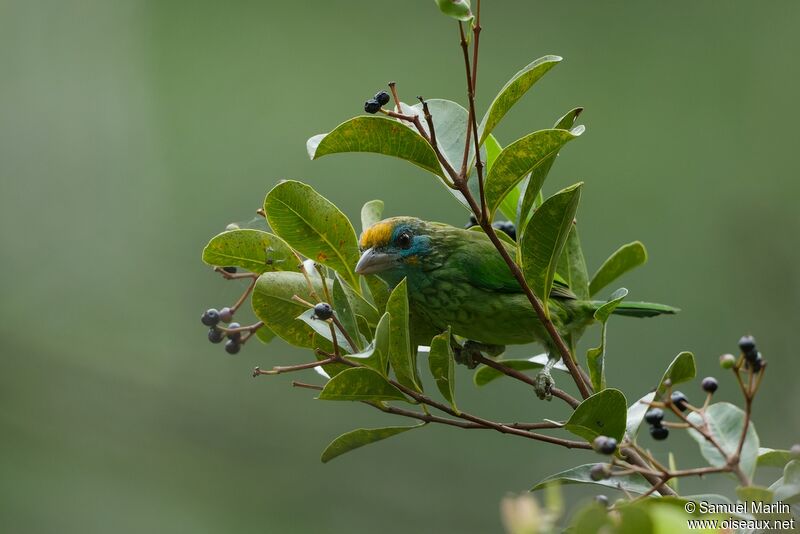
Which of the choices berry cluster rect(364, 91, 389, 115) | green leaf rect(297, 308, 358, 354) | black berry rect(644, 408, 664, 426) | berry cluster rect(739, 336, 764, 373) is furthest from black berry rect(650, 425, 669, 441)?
berry cluster rect(364, 91, 389, 115)

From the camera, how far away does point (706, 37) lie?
336 inches

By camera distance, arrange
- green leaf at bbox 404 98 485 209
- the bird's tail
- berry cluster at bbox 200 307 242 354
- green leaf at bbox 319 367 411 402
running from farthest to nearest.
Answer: the bird's tail
berry cluster at bbox 200 307 242 354
green leaf at bbox 404 98 485 209
green leaf at bbox 319 367 411 402

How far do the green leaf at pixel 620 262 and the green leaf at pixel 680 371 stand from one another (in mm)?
491

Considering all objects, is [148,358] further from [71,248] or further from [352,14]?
[352,14]

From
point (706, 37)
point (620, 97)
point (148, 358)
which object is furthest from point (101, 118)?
point (706, 37)

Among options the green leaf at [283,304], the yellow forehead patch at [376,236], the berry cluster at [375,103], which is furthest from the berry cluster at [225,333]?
the berry cluster at [375,103]

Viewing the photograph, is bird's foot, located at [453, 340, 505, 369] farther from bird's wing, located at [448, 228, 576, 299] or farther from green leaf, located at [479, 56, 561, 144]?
green leaf, located at [479, 56, 561, 144]

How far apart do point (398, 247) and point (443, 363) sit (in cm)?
86

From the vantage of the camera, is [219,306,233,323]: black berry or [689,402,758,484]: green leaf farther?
[219,306,233,323]: black berry

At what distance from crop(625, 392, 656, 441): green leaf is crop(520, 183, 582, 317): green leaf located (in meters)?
0.35

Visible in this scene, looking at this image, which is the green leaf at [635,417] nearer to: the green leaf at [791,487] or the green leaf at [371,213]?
the green leaf at [791,487]

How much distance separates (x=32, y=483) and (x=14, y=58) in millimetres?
4356

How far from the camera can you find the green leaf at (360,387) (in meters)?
2.02

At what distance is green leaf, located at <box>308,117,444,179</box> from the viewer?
1968 millimetres
